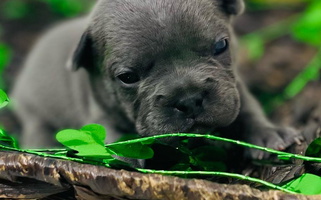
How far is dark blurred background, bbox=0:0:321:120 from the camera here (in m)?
4.62

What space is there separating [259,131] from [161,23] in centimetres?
84

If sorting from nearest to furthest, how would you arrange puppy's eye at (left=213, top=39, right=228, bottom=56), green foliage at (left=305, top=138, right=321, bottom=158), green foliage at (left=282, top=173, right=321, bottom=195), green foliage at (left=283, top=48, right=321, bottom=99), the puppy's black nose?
green foliage at (left=282, top=173, right=321, bottom=195), green foliage at (left=305, top=138, right=321, bottom=158), the puppy's black nose, puppy's eye at (left=213, top=39, right=228, bottom=56), green foliage at (left=283, top=48, right=321, bottom=99)

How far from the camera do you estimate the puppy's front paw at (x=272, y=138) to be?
9.48 feet

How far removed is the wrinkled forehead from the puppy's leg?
560 mm

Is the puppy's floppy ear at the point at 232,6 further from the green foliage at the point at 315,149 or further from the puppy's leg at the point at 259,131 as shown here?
the green foliage at the point at 315,149

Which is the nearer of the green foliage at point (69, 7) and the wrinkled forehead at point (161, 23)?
the wrinkled forehead at point (161, 23)

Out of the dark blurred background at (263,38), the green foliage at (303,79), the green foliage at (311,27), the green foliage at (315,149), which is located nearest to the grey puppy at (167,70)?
the green foliage at (315,149)

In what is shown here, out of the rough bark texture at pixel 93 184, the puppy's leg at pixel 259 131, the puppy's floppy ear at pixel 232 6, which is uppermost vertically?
the puppy's floppy ear at pixel 232 6

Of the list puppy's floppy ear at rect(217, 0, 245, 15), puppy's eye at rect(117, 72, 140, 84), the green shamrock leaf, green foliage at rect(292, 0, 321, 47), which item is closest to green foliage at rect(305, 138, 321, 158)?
the green shamrock leaf

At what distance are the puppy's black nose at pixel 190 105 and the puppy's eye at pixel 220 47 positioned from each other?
1.19 ft

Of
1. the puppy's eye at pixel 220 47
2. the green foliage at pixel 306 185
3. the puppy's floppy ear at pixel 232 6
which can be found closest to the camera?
the green foliage at pixel 306 185

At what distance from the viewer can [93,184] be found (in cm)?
199

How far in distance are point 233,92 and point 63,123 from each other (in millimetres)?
1972

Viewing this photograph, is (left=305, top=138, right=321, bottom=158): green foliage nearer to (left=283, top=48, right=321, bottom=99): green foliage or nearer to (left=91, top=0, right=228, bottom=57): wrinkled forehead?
(left=91, top=0, right=228, bottom=57): wrinkled forehead
